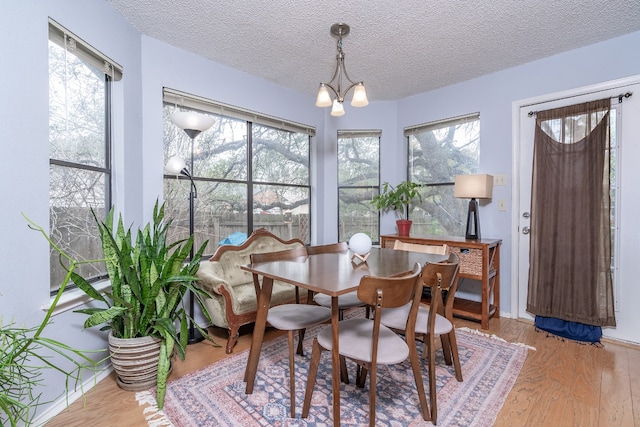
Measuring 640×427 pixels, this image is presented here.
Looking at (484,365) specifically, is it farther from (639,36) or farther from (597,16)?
(639,36)

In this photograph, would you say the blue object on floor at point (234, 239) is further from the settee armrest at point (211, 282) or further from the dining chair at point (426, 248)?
the dining chair at point (426, 248)

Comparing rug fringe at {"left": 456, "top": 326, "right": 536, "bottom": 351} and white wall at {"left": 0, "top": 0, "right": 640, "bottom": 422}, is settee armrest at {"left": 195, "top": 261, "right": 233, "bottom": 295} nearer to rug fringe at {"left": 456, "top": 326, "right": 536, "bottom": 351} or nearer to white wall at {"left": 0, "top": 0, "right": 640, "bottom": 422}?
white wall at {"left": 0, "top": 0, "right": 640, "bottom": 422}

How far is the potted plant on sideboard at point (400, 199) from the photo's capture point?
3.55m

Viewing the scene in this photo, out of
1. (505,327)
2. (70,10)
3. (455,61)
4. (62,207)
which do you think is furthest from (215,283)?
(455,61)

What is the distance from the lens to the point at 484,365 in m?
2.18

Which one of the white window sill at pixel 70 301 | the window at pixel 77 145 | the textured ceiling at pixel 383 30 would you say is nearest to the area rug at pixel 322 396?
the white window sill at pixel 70 301

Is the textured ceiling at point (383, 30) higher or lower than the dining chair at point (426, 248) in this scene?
higher

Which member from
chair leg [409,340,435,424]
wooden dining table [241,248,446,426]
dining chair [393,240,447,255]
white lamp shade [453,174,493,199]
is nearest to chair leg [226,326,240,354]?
wooden dining table [241,248,446,426]

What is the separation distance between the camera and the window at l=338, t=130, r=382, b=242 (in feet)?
13.3

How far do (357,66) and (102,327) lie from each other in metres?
2.95

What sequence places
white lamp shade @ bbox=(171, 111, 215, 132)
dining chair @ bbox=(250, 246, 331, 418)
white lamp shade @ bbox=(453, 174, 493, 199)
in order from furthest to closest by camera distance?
white lamp shade @ bbox=(453, 174, 493, 199), white lamp shade @ bbox=(171, 111, 215, 132), dining chair @ bbox=(250, 246, 331, 418)

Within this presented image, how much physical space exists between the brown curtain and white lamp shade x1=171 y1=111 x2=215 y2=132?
2977mm

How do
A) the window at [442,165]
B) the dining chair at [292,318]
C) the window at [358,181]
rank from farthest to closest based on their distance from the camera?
1. the window at [358,181]
2. the window at [442,165]
3. the dining chair at [292,318]

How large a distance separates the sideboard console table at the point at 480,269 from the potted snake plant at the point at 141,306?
7.86 feet
